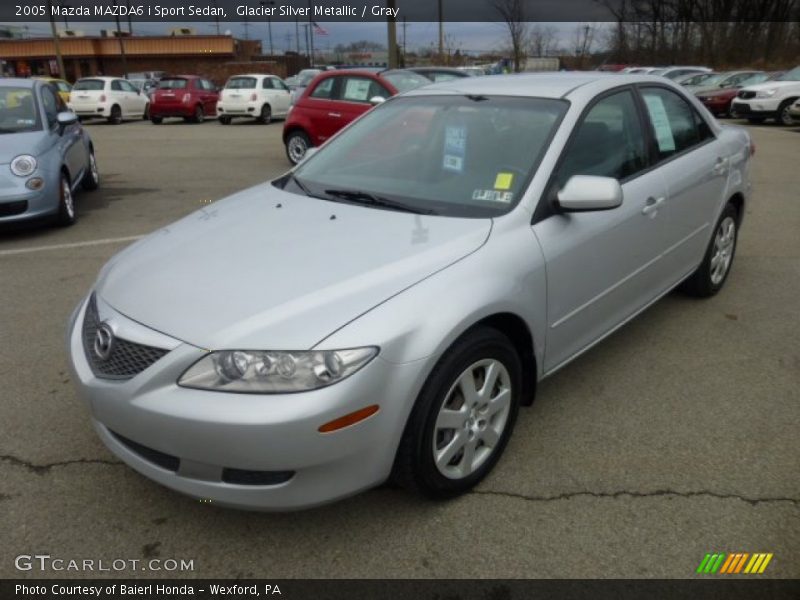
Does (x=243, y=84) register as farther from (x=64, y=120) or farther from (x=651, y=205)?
(x=651, y=205)

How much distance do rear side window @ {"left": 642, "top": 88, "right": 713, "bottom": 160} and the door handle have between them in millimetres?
331

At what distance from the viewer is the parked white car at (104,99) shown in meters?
20.8

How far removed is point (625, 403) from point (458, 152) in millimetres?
1526

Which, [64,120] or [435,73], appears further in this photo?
[435,73]

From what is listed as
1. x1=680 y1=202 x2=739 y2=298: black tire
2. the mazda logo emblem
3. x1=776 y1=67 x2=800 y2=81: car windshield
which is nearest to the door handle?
x1=680 y1=202 x2=739 y2=298: black tire

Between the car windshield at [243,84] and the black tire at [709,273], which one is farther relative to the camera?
the car windshield at [243,84]

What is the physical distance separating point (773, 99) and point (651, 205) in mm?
16764

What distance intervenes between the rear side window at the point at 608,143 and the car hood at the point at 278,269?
0.72 meters

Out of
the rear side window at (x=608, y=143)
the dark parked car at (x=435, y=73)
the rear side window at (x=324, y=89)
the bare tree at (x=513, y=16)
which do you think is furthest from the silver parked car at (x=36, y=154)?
the bare tree at (x=513, y=16)

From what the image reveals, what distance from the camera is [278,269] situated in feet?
8.17

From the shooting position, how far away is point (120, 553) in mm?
2359

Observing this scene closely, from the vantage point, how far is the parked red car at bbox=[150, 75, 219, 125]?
67.3 feet

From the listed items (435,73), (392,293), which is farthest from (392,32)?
(392,293)

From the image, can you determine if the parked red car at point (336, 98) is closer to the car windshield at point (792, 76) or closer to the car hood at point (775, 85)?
the car hood at point (775, 85)
